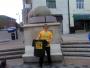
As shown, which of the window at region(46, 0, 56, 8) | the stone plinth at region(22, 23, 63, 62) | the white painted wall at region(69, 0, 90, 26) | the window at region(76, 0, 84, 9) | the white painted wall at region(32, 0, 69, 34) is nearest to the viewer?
the stone plinth at region(22, 23, 63, 62)

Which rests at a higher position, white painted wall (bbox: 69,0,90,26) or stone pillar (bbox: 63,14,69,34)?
white painted wall (bbox: 69,0,90,26)

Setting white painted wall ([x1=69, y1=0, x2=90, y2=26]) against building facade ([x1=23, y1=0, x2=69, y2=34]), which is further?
white painted wall ([x1=69, y1=0, x2=90, y2=26])

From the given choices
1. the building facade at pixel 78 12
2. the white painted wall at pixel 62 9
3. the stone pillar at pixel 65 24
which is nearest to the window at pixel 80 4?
the building facade at pixel 78 12

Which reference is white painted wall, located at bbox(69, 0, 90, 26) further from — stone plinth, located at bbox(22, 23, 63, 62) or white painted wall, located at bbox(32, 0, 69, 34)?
stone plinth, located at bbox(22, 23, 63, 62)

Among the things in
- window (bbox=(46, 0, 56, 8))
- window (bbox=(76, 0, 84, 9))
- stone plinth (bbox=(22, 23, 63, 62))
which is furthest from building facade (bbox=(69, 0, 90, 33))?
stone plinth (bbox=(22, 23, 63, 62))

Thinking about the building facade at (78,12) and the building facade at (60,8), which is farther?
the building facade at (78,12)

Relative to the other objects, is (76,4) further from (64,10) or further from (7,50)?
(7,50)

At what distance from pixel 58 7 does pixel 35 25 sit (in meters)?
30.0

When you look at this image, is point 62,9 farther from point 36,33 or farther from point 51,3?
point 36,33

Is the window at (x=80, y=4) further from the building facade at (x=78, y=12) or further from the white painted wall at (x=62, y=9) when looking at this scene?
the white painted wall at (x=62, y=9)

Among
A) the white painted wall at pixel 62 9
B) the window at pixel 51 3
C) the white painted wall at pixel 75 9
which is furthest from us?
the white painted wall at pixel 75 9

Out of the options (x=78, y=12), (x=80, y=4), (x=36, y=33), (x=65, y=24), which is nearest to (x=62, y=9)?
(x=65, y=24)

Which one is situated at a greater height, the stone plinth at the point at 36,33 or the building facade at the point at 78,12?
the building facade at the point at 78,12

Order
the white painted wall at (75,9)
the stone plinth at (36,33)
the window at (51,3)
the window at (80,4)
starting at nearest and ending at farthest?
the stone plinth at (36,33)
the window at (51,3)
the white painted wall at (75,9)
the window at (80,4)
